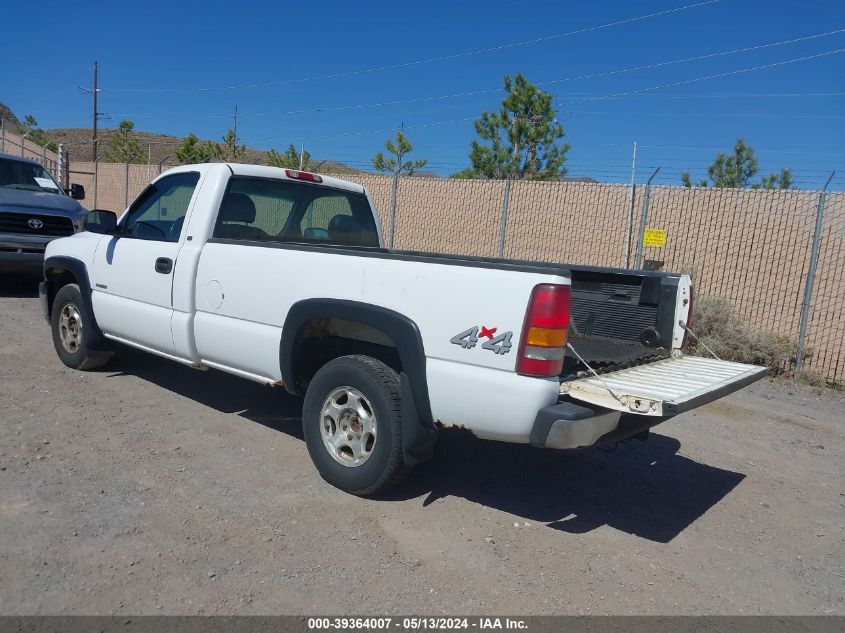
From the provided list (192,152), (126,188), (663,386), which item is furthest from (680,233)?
(192,152)

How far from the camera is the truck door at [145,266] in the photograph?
17.5ft

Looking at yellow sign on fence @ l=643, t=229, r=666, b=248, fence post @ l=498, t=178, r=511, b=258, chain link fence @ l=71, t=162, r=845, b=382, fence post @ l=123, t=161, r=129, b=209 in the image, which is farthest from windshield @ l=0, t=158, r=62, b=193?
fence post @ l=123, t=161, r=129, b=209

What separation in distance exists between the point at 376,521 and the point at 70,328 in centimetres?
419

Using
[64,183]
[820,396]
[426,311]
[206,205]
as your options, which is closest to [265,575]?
[426,311]

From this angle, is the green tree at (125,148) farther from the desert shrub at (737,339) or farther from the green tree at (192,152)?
the desert shrub at (737,339)

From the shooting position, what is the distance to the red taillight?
18.7ft

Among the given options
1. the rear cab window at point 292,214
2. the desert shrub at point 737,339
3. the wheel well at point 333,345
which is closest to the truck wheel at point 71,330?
the rear cab window at point 292,214

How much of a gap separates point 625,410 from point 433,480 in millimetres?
1693

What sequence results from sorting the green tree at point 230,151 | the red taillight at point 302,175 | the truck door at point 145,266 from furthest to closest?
1. the green tree at point 230,151
2. the red taillight at point 302,175
3. the truck door at point 145,266

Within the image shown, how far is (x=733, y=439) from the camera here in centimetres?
636

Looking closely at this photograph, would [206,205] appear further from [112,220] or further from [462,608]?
[462,608]

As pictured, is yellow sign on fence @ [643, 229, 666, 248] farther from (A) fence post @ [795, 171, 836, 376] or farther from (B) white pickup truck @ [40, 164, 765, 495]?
(B) white pickup truck @ [40, 164, 765, 495]

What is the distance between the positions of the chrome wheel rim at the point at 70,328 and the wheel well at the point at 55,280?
0.31 meters

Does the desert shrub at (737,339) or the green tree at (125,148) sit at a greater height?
the green tree at (125,148)
